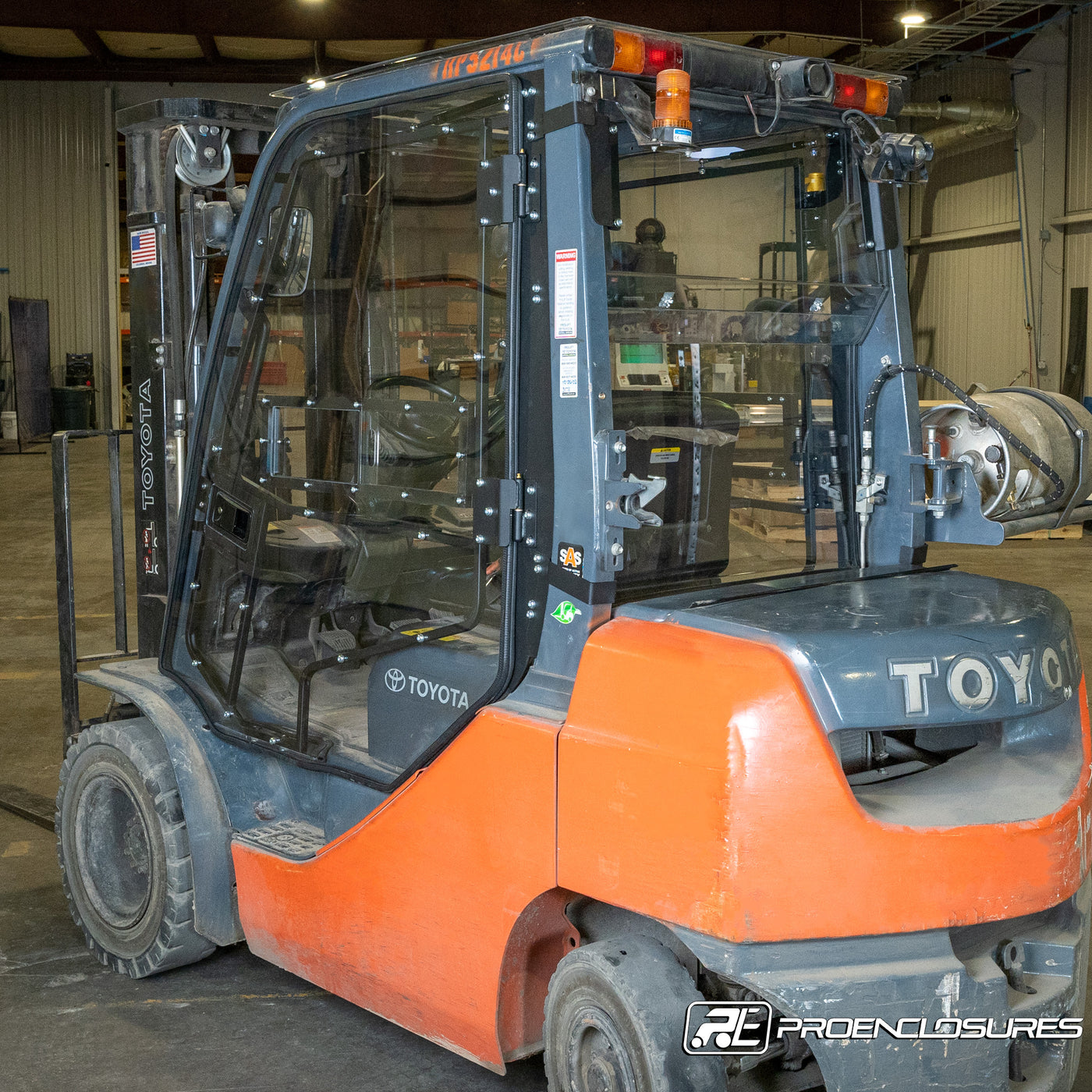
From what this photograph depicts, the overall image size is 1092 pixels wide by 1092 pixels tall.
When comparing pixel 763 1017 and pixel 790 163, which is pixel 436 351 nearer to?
pixel 790 163

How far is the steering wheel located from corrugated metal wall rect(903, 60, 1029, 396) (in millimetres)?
14319

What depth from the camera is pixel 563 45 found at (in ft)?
7.72

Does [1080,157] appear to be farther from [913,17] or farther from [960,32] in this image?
[913,17]

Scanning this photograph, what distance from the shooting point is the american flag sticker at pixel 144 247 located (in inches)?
→ 141

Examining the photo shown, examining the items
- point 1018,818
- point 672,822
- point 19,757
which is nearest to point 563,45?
point 672,822

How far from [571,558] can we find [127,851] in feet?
6.21

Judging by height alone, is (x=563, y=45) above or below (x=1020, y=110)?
below

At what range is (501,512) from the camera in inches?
99.1

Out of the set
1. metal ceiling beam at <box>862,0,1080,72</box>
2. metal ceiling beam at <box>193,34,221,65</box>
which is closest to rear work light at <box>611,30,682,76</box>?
metal ceiling beam at <box>862,0,1080,72</box>

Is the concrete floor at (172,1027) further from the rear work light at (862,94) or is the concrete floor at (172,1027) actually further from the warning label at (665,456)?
the rear work light at (862,94)

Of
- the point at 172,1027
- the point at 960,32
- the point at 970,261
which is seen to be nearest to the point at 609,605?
the point at 172,1027

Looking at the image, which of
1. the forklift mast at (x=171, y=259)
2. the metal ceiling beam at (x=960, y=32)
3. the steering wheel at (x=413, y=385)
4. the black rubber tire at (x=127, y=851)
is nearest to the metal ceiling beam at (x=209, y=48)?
the metal ceiling beam at (x=960, y=32)

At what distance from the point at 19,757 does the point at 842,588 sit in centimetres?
423

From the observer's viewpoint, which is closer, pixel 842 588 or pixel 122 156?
pixel 842 588
